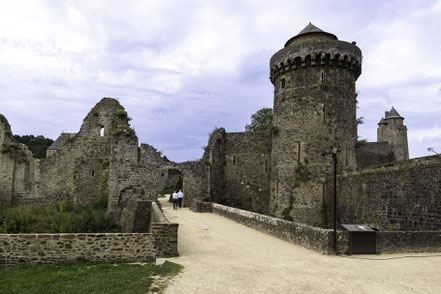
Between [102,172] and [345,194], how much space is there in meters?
16.0

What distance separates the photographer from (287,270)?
825cm

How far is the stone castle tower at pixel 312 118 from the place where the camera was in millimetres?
18797

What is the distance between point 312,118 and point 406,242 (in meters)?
10.00

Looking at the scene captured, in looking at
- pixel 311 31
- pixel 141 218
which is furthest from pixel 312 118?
pixel 141 218

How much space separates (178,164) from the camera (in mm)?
23719

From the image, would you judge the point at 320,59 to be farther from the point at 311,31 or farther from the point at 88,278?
the point at 88,278

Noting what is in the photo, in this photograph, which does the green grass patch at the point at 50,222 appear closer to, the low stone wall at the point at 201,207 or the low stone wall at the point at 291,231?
the low stone wall at the point at 201,207

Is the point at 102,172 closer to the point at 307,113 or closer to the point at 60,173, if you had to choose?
the point at 60,173

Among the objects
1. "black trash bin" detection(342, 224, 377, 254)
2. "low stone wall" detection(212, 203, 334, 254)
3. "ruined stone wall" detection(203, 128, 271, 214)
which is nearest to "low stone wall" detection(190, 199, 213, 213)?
"ruined stone wall" detection(203, 128, 271, 214)

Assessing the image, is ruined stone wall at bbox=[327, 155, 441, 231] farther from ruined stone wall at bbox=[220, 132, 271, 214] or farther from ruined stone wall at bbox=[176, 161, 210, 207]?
ruined stone wall at bbox=[176, 161, 210, 207]

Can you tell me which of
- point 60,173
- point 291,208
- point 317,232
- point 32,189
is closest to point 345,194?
point 291,208

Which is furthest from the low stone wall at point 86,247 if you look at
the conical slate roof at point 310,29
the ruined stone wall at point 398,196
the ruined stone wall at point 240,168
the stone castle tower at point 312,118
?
the conical slate roof at point 310,29

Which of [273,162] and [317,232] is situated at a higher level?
[273,162]

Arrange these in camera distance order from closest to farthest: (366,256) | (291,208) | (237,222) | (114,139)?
(366,256)
(237,222)
(291,208)
(114,139)
